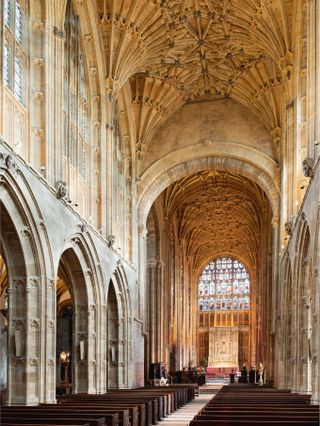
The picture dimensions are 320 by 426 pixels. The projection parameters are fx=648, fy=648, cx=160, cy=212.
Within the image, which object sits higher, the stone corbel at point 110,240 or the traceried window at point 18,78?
the traceried window at point 18,78

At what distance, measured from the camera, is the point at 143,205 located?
115 feet

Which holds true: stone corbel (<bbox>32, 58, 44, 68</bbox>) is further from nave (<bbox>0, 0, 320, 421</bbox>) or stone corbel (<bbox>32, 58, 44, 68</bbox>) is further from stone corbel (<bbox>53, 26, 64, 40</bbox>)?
stone corbel (<bbox>53, 26, 64, 40</bbox>)

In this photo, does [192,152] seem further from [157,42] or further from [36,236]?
[36,236]

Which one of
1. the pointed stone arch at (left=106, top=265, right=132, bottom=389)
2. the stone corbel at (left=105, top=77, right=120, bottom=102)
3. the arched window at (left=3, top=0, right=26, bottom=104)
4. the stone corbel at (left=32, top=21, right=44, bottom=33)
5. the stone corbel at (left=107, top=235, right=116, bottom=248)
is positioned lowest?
the pointed stone arch at (left=106, top=265, right=132, bottom=389)

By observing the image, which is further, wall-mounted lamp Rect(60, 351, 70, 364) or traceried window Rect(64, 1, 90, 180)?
wall-mounted lamp Rect(60, 351, 70, 364)

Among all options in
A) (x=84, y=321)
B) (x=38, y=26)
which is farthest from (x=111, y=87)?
(x=84, y=321)

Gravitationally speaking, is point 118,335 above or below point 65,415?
below

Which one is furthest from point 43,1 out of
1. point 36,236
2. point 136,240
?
point 136,240

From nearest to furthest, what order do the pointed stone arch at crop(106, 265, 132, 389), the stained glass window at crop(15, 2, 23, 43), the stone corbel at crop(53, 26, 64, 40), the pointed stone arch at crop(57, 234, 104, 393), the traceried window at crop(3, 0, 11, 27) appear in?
1. the traceried window at crop(3, 0, 11, 27)
2. the stained glass window at crop(15, 2, 23, 43)
3. the stone corbel at crop(53, 26, 64, 40)
4. the pointed stone arch at crop(57, 234, 104, 393)
5. the pointed stone arch at crop(106, 265, 132, 389)

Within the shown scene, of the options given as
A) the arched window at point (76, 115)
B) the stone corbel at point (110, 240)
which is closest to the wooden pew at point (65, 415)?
the arched window at point (76, 115)

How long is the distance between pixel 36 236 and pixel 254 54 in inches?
691

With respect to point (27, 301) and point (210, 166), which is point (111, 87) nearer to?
point (210, 166)

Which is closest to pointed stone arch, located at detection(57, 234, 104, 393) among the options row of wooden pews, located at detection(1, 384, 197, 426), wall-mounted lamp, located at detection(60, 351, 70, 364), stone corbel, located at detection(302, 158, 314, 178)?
row of wooden pews, located at detection(1, 384, 197, 426)

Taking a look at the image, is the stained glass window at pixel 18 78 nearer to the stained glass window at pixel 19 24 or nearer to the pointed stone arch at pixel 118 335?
the stained glass window at pixel 19 24
